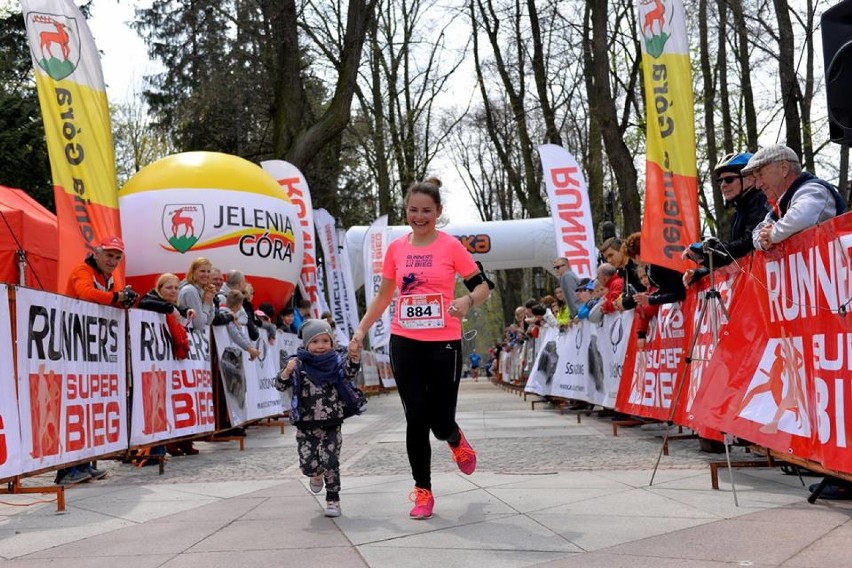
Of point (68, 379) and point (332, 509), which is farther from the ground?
point (68, 379)

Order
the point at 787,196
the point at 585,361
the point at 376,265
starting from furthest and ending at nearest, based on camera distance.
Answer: the point at 376,265 → the point at 585,361 → the point at 787,196

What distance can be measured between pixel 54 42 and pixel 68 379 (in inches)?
174

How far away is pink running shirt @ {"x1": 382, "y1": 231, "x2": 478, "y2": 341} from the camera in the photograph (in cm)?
570

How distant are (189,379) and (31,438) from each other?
12.3 ft

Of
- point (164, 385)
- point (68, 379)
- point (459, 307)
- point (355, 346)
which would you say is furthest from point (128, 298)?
point (459, 307)

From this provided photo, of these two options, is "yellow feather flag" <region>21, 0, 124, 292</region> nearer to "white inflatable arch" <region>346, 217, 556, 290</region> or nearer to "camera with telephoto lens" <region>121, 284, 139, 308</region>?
"camera with telephoto lens" <region>121, 284, 139, 308</region>

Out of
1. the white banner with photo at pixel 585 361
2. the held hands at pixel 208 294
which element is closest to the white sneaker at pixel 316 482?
the held hands at pixel 208 294

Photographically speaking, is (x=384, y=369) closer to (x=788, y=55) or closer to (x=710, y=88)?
(x=710, y=88)

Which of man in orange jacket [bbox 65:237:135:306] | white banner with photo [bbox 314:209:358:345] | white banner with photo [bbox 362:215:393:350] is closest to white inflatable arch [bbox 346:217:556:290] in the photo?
white banner with photo [bbox 362:215:393:350]

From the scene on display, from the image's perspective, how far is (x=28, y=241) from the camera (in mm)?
14492

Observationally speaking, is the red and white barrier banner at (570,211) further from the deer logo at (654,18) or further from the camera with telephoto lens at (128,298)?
the camera with telephoto lens at (128,298)

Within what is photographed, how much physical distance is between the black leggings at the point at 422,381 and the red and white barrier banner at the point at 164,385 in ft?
11.9

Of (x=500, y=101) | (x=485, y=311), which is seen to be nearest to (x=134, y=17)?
(x=500, y=101)

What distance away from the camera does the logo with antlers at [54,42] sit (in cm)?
980
